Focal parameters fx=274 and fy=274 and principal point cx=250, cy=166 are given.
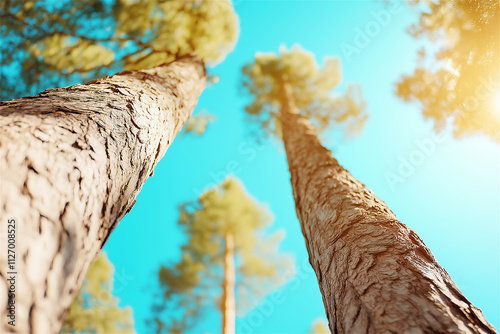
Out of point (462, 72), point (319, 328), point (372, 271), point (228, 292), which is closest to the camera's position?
point (372, 271)

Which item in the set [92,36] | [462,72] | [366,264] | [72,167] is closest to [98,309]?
[92,36]

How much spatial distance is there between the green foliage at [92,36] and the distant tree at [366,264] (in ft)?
11.6

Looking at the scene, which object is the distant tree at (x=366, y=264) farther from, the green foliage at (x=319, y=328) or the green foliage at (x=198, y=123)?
the green foliage at (x=319, y=328)

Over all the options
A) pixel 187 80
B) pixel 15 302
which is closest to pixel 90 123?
pixel 15 302

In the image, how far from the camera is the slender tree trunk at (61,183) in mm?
739

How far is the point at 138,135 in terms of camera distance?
1589 mm

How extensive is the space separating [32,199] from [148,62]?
478cm

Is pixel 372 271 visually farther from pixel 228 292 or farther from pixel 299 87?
pixel 299 87

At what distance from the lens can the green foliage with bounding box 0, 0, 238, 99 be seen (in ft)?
13.7

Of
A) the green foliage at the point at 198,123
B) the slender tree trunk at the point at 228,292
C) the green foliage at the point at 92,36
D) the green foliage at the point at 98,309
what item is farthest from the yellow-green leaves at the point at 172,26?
the green foliage at the point at 98,309

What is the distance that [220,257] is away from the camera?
301 inches

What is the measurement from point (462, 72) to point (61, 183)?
14.5 feet

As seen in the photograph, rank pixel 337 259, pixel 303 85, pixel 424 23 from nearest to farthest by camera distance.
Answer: pixel 337 259 → pixel 424 23 → pixel 303 85

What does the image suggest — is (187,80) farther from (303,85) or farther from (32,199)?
(303,85)
